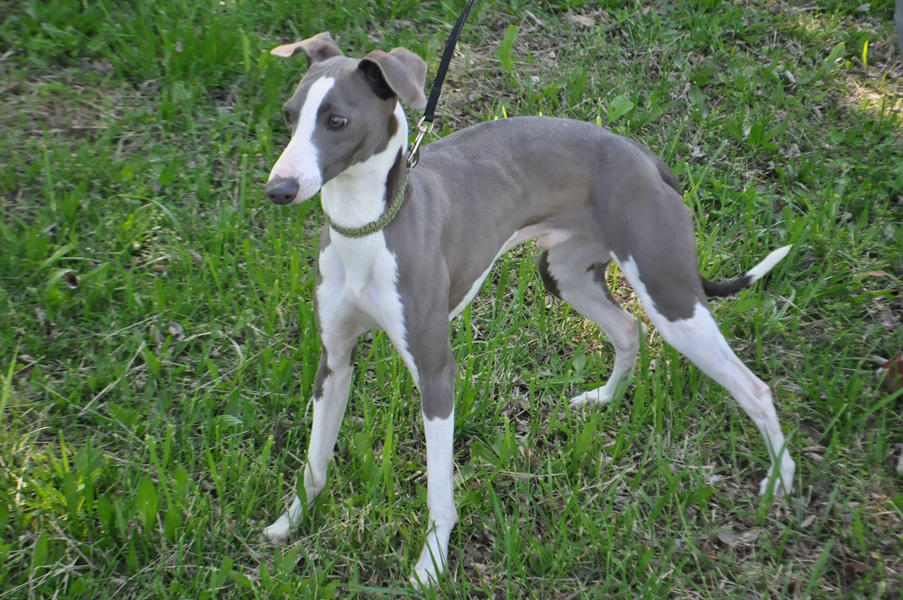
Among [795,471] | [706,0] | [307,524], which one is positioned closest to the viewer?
[307,524]

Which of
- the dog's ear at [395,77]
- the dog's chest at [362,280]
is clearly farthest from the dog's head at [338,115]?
the dog's chest at [362,280]

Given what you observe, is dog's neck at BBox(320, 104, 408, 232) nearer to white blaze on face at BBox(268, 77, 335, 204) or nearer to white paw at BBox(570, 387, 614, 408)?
white blaze on face at BBox(268, 77, 335, 204)

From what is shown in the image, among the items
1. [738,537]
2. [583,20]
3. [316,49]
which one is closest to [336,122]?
[316,49]

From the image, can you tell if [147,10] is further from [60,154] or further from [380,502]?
[380,502]

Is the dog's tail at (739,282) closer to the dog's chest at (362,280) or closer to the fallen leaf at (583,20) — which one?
the dog's chest at (362,280)

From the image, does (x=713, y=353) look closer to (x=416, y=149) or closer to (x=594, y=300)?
(x=594, y=300)

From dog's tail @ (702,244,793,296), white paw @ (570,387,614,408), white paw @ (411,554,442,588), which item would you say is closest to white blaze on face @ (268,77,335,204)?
white paw @ (411,554,442,588)

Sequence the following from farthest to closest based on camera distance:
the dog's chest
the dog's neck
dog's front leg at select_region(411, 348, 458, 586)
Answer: dog's front leg at select_region(411, 348, 458, 586) → the dog's chest → the dog's neck

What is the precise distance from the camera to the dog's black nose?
235 centimetres

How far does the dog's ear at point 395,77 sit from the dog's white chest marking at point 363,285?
0.48 meters

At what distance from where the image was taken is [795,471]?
11.6 ft

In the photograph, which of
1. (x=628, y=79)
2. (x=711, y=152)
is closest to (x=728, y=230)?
(x=711, y=152)

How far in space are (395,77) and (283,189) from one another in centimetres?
46

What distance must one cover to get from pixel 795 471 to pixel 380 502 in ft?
5.49
